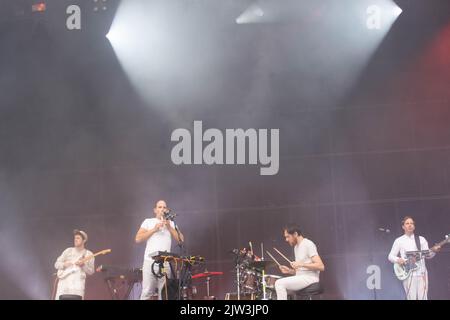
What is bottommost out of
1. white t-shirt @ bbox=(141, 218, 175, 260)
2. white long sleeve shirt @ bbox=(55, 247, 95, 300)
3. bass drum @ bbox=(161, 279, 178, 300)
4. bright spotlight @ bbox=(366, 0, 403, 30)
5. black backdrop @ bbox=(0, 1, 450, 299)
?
bass drum @ bbox=(161, 279, 178, 300)

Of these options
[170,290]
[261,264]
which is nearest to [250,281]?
[261,264]

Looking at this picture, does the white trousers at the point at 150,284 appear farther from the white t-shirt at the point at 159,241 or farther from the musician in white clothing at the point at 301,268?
the musician in white clothing at the point at 301,268

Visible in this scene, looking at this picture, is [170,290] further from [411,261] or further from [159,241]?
[411,261]

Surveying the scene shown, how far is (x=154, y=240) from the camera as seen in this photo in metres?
8.39

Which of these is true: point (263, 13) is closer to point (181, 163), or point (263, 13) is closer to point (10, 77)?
point (181, 163)

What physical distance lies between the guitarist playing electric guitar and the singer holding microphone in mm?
3320

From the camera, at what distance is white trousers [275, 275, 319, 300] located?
292 inches

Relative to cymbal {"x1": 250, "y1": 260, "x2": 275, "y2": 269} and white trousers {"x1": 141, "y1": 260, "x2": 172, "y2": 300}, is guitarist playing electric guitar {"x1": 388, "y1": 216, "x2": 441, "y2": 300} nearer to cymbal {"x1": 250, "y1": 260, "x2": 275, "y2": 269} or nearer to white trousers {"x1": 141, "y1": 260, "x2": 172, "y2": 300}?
cymbal {"x1": 250, "y1": 260, "x2": 275, "y2": 269}

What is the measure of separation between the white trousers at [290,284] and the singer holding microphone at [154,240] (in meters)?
1.43

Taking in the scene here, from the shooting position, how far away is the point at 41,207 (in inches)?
451

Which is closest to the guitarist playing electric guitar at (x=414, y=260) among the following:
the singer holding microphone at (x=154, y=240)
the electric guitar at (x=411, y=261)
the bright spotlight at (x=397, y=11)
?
the electric guitar at (x=411, y=261)

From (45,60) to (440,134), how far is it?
708cm

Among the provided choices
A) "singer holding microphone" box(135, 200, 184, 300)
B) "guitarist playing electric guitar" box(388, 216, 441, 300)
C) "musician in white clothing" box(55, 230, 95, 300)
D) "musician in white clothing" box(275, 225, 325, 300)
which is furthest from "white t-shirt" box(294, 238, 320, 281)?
"musician in white clothing" box(55, 230, 95, 300)

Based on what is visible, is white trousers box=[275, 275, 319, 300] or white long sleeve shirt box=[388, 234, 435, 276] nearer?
white trousers box=[275, 275, 319, 300]
